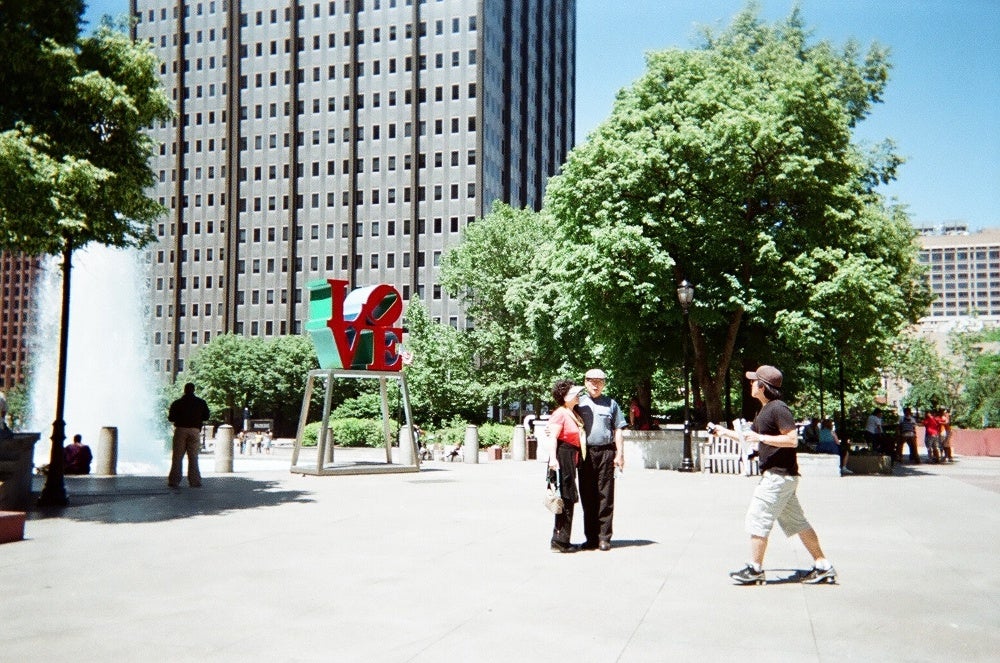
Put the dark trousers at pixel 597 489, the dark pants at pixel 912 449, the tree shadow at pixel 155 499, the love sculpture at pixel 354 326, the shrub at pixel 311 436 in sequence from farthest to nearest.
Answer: the shrub at pixel 311 436 < the dark pants at pixel 912 449 < the love sculpture at pixel 354 326 < the tree shadow at pixel 155 499 < the dark trousers at pixel 597 489

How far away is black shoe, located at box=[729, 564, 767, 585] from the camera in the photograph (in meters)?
7.84

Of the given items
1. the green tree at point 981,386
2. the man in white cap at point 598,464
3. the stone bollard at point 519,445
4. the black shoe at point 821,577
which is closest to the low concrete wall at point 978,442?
the green tree at point 981,386

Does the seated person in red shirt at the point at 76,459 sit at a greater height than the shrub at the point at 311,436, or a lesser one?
greater

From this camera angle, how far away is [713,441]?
84.2ft

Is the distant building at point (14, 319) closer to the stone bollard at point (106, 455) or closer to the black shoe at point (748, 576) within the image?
the stone bollard at point (106, 455)

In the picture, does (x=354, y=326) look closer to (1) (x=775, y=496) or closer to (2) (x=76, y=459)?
(2) (x=76, y=459)

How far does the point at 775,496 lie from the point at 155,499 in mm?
11796

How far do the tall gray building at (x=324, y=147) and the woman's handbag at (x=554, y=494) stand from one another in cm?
8413

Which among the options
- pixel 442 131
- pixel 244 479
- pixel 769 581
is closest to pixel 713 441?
pixel 244 479

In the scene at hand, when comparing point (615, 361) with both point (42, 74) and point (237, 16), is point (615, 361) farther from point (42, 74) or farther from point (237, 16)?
point (237, 16)

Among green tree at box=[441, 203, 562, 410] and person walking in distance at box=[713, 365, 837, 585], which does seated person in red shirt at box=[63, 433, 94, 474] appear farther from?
green tree at box=[441, 203, 562, 410]

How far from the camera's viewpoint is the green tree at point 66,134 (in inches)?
502

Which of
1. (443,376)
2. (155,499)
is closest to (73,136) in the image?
(155,499)

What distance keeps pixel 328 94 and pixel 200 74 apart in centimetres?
1924
